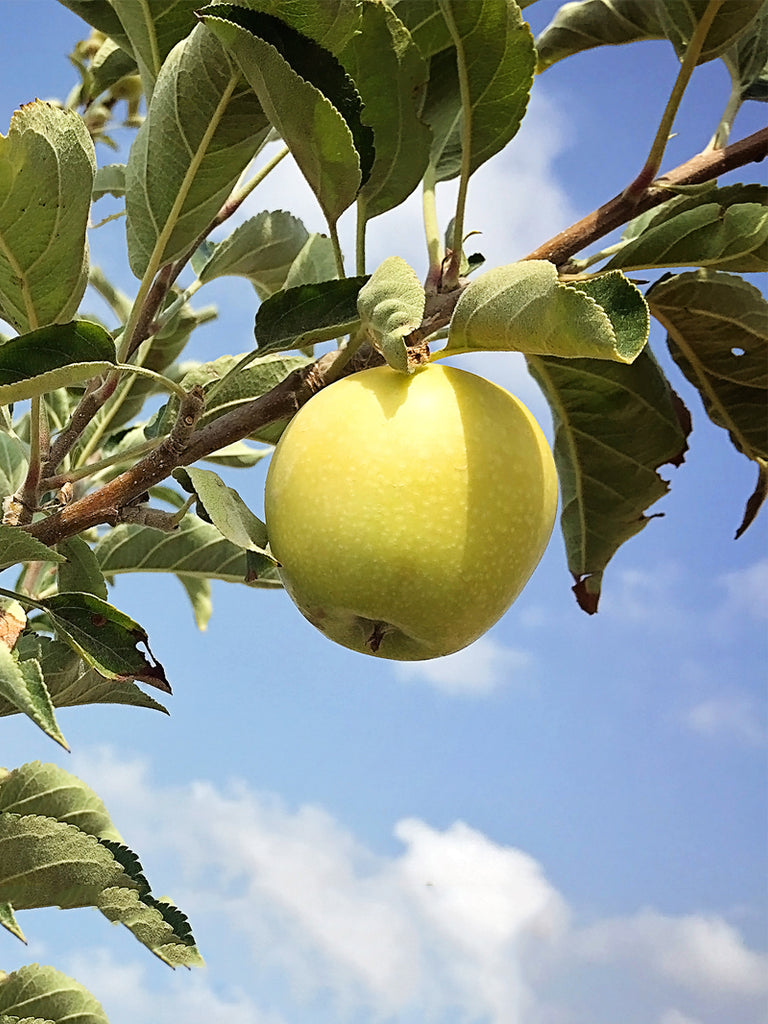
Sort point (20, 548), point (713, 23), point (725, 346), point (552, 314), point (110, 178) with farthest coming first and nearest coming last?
point (110, 178)
point (725, 346)
point (713, 23)
point (20, 548)
point (552, 314)

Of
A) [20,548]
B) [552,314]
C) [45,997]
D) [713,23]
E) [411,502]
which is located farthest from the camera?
[45,997]

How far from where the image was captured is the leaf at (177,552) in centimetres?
139

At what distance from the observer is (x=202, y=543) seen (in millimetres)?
1392

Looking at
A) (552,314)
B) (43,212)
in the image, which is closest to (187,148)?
(43,212)

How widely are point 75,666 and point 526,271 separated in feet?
2.20

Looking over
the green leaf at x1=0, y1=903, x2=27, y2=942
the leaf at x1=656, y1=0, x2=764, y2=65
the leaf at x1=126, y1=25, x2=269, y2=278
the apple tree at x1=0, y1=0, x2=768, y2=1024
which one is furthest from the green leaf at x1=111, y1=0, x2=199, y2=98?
the green leaf at x1=0, y1=903, x2=27, y2=942

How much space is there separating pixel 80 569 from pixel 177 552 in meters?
0.38

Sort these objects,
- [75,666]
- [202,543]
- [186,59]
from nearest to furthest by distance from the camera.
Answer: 1. [186,59]
2. [75,666]
3. [202,543]

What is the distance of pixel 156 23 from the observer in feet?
3.05

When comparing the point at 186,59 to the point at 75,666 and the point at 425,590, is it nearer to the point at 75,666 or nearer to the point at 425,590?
the point at 425,590

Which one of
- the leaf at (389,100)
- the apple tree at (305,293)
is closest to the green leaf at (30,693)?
the apple tree at (305,293)

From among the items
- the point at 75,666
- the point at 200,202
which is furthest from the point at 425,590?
the point at 75,666

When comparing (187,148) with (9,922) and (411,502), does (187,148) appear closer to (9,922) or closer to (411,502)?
(411,502)

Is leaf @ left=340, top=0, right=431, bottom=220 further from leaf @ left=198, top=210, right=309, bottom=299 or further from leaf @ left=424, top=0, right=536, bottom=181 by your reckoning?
leaf @ left=198, top=210, right=309, bottom=299
